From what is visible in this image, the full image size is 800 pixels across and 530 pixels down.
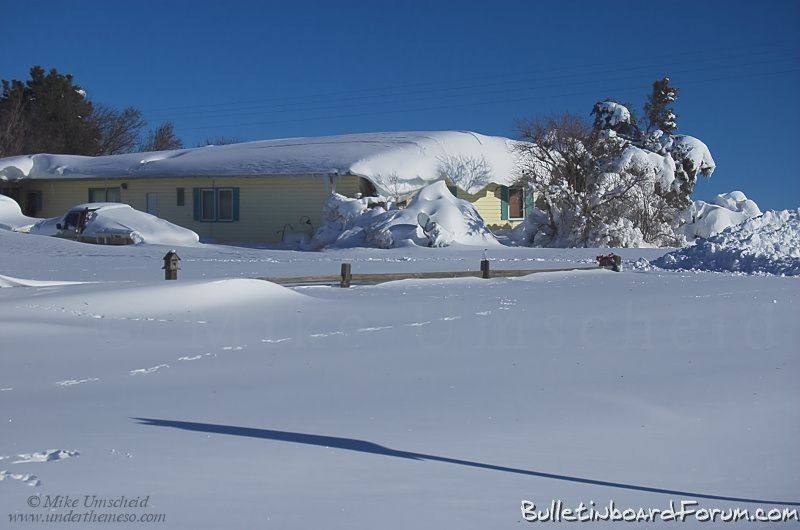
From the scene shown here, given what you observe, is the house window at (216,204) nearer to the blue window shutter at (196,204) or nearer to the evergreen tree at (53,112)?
the blue window shutter at (196,204)

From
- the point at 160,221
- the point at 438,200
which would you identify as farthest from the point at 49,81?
the point at 438,200

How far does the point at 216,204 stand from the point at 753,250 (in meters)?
20.6

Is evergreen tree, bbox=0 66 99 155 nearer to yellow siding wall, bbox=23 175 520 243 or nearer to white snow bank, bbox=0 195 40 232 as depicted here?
yellow siding wall, bbox=23 175 520 243

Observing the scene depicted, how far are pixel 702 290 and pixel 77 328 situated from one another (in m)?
11.4

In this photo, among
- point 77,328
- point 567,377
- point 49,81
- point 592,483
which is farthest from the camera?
point 49,81

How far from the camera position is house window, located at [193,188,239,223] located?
35938 mm

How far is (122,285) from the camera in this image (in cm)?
1534

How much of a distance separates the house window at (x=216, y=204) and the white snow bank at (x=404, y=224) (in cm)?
585

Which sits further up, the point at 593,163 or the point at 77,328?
the point at 593,163

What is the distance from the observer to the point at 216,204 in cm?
3634

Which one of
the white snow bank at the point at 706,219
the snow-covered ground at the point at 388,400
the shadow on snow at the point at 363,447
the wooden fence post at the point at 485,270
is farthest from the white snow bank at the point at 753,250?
the shadow on snow at the point at 363,447

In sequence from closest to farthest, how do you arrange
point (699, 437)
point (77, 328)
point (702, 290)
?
1. point (699, 437)
2. point (77, 328)
3. point (702, 290)

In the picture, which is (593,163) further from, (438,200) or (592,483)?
(592,483)

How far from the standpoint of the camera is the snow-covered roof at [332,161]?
33.4 meters
